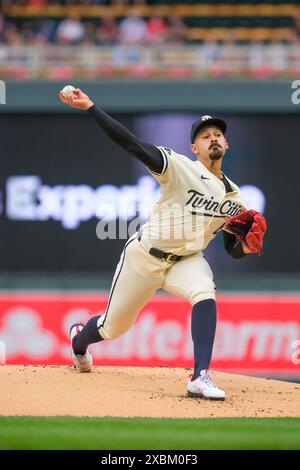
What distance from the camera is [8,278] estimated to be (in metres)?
14.9

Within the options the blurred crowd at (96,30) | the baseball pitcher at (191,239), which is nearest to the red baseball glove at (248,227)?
the baseball pitcher at (191,239)

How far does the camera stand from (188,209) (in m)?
7.00

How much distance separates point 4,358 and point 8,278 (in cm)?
415

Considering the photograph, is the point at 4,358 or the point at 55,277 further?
the point at 55,277

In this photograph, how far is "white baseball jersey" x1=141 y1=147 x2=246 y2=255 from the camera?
6.93 m

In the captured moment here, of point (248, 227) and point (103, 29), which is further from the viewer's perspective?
point (103, 29)

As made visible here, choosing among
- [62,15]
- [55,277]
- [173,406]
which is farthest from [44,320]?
[62,15]

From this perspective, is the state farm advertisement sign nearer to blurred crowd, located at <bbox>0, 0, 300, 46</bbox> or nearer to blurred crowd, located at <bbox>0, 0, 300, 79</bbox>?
blurred crowd, located at <bbox>0, 0, 300, 79</bbox>

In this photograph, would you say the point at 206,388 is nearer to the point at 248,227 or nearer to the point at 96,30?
the point at 248,227

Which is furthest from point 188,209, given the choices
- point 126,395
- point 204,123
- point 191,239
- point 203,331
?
point 126,395

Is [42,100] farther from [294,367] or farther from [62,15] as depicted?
[294,367]

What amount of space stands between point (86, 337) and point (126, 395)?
2.49 ft

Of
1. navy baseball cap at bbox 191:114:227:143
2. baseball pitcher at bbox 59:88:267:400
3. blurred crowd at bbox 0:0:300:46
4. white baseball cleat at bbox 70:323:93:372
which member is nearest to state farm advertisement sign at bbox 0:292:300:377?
white baseball cleat at bbox 70:323:93:372

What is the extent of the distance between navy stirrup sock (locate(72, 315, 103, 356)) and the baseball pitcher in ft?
0.48
